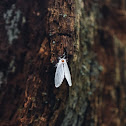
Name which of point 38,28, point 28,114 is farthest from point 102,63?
point 28,114

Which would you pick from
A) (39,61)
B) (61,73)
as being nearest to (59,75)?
(61,73)

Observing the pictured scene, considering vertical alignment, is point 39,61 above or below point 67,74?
above

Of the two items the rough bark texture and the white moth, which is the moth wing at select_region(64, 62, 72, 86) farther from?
the rough bark texture

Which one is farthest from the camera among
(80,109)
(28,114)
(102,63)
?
(102,63)

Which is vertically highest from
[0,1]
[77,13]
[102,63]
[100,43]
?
[0,1]

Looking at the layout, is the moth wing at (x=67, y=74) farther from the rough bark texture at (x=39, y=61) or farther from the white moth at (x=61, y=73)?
the rough bark texture at (x=39, y=61)

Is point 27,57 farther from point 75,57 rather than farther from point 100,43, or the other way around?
point 100,43

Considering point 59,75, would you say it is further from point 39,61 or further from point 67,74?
point 39,61

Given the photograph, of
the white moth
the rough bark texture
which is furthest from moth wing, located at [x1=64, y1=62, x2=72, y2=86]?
the rough bark texture

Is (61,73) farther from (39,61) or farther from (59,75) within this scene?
(39,61)

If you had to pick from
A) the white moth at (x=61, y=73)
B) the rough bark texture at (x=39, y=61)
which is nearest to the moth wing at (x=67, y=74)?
the white moth at (x=61, y=73)

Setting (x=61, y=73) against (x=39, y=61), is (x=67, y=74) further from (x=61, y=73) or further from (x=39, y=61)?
(x=39, y=61)
